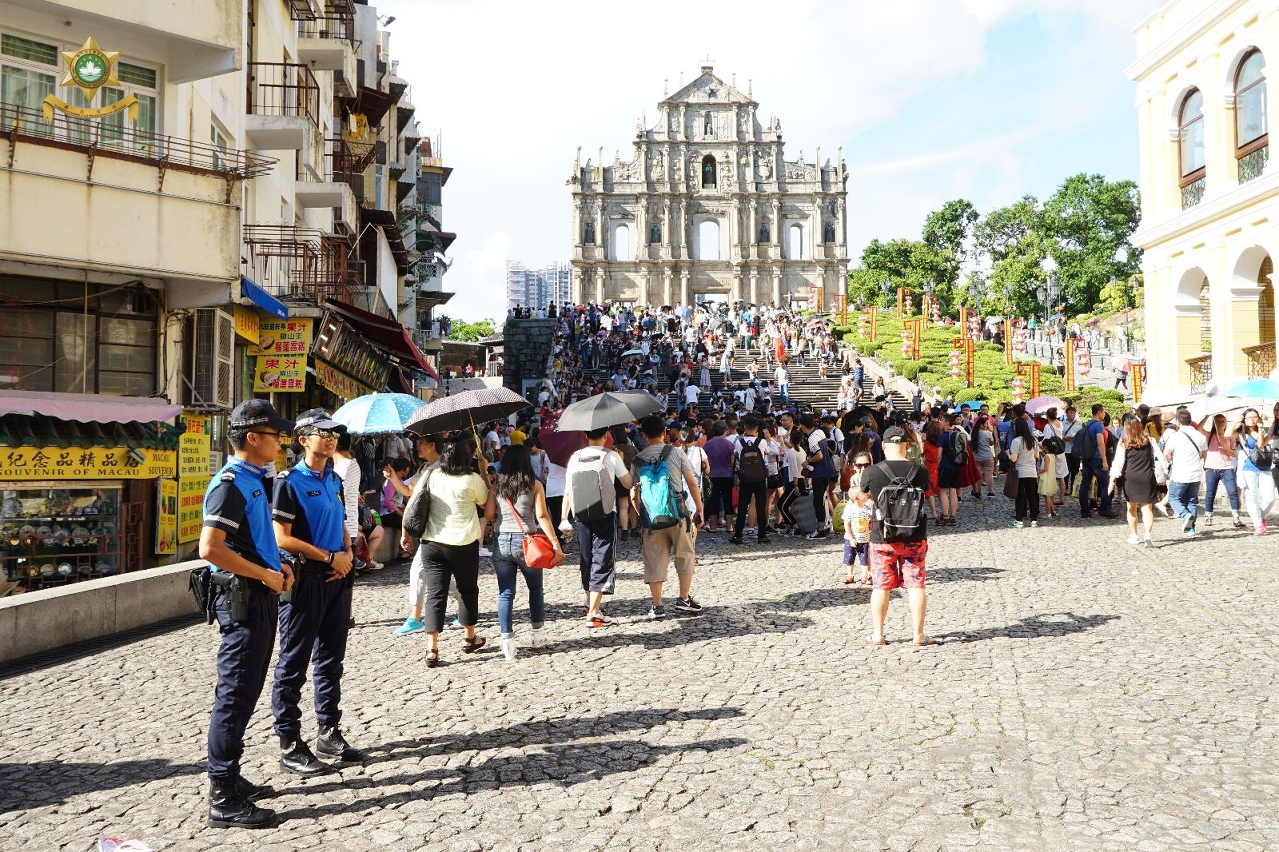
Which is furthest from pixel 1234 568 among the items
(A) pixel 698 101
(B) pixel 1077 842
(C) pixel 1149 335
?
(A) pixel 698 101

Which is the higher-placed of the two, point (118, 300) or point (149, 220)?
point (149, 220)

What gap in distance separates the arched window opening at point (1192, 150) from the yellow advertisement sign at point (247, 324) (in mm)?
19172

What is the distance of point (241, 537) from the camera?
14.5ft

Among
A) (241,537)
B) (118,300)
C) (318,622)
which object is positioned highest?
(118,300)

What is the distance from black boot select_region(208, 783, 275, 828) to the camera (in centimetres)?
421

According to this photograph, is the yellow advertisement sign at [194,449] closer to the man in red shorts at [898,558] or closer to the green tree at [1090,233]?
the man in red shorts at [898,558]

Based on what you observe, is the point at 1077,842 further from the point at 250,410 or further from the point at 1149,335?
the point at 1149,335

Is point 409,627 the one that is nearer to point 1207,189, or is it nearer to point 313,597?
point 313,597

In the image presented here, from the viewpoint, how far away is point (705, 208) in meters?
76.3

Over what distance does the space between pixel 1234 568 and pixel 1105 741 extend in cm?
606

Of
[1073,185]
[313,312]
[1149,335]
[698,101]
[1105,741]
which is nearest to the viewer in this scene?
[1105,741]

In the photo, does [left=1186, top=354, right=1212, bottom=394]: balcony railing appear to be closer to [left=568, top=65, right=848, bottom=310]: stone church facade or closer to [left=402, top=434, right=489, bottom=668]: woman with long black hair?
[left=402, top=434, right=489, bottom=668]: woman with long black hair

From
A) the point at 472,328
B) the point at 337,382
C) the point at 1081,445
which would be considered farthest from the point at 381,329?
the point at 472,328

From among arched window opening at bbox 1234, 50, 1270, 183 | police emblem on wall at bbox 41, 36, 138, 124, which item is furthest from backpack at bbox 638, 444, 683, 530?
arched window opening at bbox 1234, 50, 1270, 183
